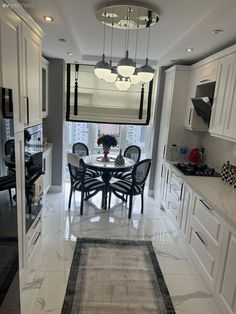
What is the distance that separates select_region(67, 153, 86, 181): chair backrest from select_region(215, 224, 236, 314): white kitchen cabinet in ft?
7.32

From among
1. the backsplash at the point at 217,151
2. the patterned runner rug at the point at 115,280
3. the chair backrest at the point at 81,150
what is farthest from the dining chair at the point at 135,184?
the chair backrest at the point at 81,150

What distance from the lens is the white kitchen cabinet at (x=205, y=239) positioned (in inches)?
84.7

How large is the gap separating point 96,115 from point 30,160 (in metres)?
3.23

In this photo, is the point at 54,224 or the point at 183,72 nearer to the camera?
the point at 54,224

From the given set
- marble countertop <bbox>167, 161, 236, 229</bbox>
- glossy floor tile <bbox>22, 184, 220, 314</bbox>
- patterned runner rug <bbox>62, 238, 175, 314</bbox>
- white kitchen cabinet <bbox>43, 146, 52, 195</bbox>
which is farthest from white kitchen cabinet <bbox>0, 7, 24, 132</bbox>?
white kitchen cabinet <bbox>43, 146, 52, 195</bbox>

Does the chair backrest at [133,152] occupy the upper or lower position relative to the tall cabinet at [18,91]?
lower

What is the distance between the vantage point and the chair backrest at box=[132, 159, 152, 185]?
3.59 meters

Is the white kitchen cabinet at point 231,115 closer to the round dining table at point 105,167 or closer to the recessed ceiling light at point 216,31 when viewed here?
the recessed ceiling light at point 216,31

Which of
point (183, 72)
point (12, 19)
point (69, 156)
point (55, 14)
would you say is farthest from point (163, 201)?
point (12, 19)

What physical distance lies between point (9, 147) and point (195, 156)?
121 inches

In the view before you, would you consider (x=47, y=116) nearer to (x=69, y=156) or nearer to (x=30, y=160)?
(x=69, y=156)

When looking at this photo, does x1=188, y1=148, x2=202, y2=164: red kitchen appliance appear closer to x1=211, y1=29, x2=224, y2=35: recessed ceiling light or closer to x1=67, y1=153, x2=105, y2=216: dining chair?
x1=67, y1=153, x2=105, y2=216: dining chair

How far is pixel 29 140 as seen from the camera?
6.10 feet

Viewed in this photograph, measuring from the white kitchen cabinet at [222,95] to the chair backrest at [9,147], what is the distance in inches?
89.5
